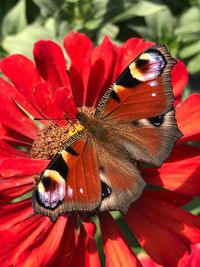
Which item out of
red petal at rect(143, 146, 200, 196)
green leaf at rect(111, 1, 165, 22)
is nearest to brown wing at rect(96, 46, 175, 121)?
red petal at rect(143, 146, 200, 196)

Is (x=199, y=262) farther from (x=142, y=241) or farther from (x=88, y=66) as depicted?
(x=88, y=66)

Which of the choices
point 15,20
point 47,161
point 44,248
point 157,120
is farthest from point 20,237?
point 15,20

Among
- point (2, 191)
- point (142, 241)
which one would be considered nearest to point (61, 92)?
point (2, 191)

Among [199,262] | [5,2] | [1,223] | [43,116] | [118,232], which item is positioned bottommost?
[199,262]

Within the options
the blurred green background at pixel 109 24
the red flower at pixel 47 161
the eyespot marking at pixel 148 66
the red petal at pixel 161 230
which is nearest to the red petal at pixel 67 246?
the red flower at pixel 47 161

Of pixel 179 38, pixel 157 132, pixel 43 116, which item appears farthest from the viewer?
pixel 179 38

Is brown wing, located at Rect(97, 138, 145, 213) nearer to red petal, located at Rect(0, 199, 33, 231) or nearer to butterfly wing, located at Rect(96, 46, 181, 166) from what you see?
butterfly wing, located at Rect(96, 46, 181, 166)

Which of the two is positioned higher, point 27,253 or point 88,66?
point 88,66

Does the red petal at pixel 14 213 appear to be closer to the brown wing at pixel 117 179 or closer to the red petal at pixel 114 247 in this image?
the red petal at pixel 114 247

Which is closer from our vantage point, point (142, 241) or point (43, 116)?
point (142, 241)
